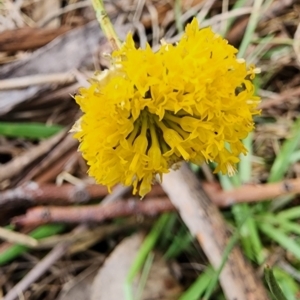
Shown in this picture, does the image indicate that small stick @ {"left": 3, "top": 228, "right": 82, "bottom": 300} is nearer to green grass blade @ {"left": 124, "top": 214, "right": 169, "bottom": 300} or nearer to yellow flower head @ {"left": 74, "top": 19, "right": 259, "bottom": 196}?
green grass blade @ {"left": 124, "top": 214, "right": 169, "bottom": 300}

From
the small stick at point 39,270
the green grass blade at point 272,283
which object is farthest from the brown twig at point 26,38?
the green grass blade at point 272,283

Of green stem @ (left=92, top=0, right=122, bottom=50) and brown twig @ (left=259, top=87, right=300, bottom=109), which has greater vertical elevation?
green stem @ (left=92, top=0, right=122, bottom=50)

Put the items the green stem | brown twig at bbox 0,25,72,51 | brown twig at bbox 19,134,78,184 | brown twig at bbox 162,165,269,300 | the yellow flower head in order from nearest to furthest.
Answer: the yellow flower head, the green stem, brown twig at bbox 162,165,269,300, brown twig at bbox 19,134,78,184, brown twig at bbox 0,25,72,51

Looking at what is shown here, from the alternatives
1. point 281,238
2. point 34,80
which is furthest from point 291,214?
point 34,80

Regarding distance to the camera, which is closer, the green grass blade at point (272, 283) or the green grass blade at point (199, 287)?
the green grass blade at point (272, 283)

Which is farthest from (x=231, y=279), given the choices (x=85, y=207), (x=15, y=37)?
(x=15, y=37)

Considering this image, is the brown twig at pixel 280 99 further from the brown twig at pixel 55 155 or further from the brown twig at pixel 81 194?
the brown twig at pixel 55 155

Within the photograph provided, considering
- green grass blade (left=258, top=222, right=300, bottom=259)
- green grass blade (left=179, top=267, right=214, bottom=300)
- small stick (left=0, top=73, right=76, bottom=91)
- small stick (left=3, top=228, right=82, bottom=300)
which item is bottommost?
green grass blade (left=258, top=222, right=300, bottom=259)

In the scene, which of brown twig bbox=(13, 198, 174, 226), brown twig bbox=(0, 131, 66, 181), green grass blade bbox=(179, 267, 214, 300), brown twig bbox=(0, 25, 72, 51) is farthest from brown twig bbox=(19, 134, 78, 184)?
green grass blade bbox=(179, 267, 214, 300)

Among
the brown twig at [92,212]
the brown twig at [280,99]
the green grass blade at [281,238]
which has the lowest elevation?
the green grass blade at [281,238]
